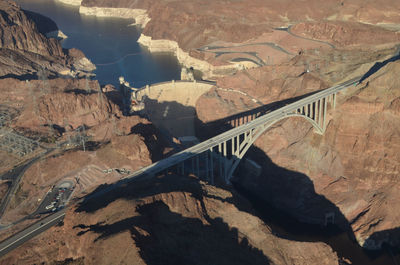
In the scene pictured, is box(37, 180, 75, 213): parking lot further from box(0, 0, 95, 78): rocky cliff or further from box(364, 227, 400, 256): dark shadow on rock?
box(0, 0, 95, 78): rocky cliff

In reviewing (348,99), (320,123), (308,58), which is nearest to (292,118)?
(320,123)

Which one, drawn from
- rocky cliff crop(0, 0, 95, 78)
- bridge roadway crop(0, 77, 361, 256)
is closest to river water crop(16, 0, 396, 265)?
rocky cliff crop(0, 0, 95, 78)

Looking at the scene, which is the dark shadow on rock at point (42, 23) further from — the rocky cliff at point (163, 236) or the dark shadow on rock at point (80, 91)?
the rocky cliff at point (163, 236)

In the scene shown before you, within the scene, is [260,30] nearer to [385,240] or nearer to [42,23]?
[42,23]

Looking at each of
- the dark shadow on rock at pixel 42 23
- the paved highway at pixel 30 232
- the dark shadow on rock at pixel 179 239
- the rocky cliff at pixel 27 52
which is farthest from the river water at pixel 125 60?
the dark shadow on rock at pixel 179 239

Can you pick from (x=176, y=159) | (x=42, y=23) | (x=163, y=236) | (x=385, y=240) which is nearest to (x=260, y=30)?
(x=42, y=23)

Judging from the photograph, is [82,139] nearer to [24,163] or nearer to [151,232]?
[24,163]
